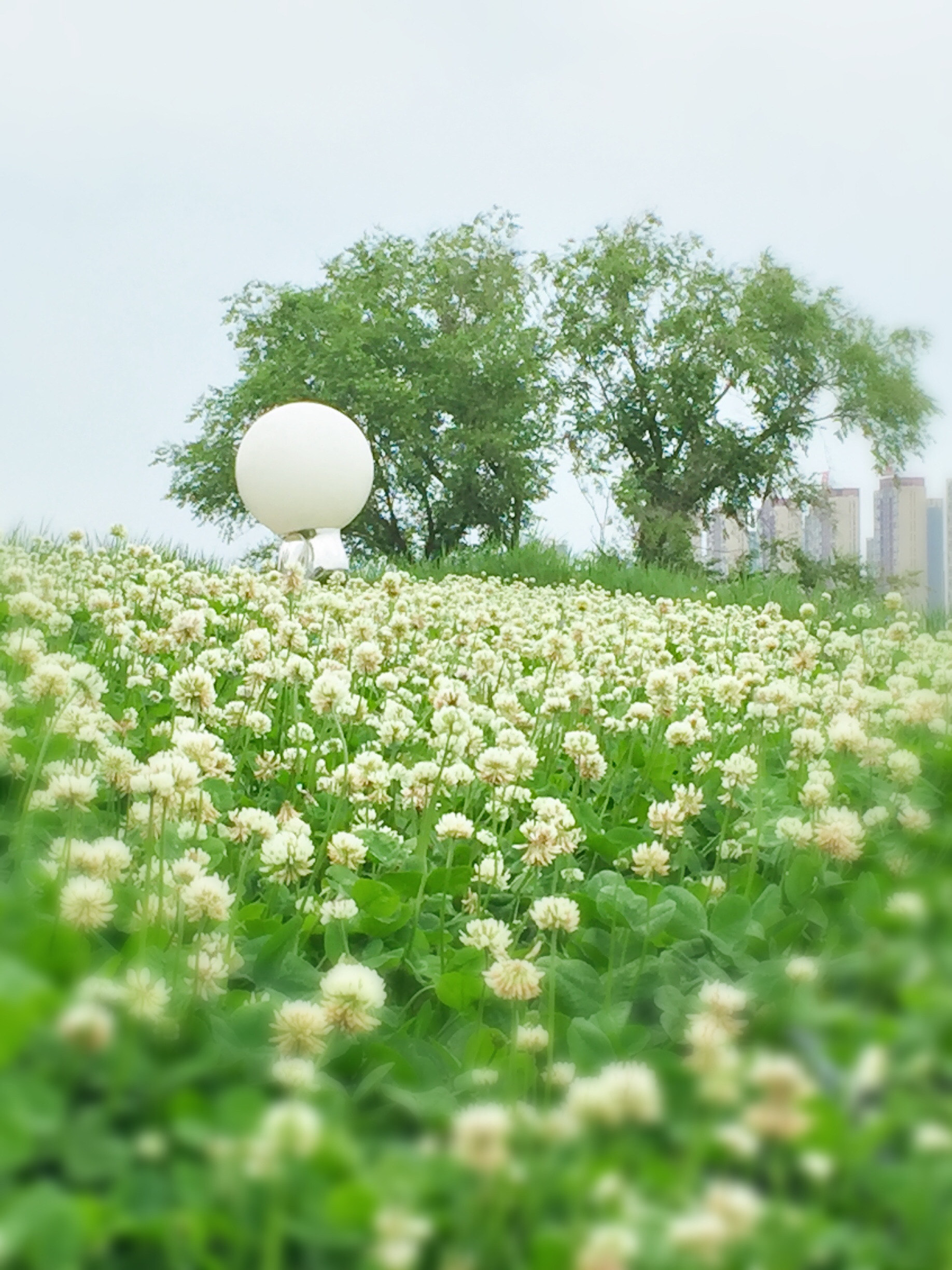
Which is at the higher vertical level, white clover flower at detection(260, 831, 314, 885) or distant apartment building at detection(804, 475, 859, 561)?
distant apartment building at detection(804, 475, 859, 561)

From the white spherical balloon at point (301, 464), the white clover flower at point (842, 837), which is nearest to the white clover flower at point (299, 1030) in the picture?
the white clover flower at point (842, 837)

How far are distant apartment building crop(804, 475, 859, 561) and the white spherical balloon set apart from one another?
353 centimetres

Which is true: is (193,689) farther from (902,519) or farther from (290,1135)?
(290,1135)

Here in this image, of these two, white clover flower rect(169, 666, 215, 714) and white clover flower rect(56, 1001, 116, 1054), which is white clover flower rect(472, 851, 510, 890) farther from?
white clover flower rect(56, 1001, 116, 1054)

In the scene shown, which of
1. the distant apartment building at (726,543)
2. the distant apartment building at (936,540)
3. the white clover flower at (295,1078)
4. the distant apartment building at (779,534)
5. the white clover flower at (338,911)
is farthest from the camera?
the distant apartment building at (726,543)

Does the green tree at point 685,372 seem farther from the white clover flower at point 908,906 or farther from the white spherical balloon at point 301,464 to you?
the white clover flower at point 908,906

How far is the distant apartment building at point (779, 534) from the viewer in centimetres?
1138

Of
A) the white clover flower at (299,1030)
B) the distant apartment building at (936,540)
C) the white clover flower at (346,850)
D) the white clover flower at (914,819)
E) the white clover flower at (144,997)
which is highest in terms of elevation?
the distant apartment building at (936,540)

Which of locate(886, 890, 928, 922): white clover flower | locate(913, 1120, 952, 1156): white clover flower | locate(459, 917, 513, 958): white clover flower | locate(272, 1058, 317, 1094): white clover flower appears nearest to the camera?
locate(913, 1120, 952, 1156): white clover flower

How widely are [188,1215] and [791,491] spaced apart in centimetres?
1032

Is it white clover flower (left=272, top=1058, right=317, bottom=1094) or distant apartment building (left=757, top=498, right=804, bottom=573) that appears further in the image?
distant apartment building (left=757, top=498, right=804, bottom=573)

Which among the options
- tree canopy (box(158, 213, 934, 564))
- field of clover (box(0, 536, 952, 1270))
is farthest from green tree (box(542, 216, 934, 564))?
field of clover (box(0, 536, 952, 1270))

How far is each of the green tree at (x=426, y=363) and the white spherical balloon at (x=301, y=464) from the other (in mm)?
816

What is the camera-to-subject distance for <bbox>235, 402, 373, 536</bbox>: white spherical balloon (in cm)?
916
